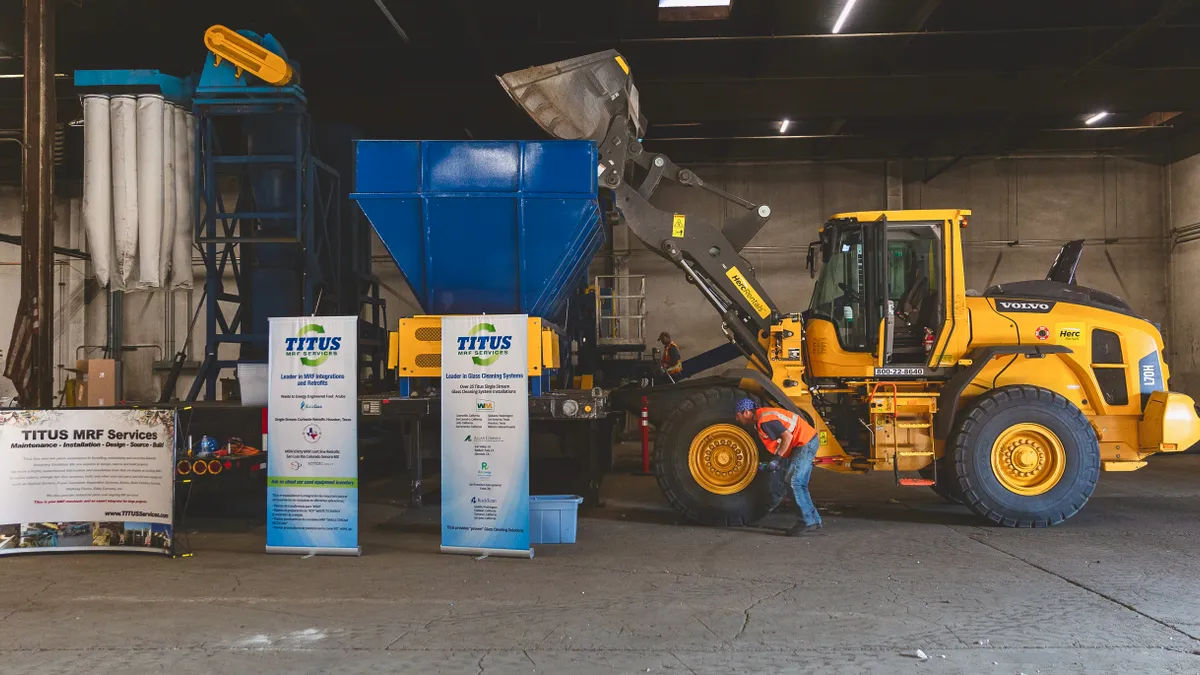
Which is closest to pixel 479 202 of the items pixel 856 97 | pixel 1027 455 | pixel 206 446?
pixel 206 446

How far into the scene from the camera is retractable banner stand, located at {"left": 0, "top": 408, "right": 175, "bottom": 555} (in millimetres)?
7297

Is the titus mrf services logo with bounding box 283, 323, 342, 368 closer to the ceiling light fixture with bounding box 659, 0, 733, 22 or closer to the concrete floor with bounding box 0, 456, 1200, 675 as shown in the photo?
the concrete floor with bounding box 0, 456, 1200, 675

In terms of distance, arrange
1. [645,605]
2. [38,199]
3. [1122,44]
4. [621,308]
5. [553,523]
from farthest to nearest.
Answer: [621,308] < [1122,44] < [38,199] < [553,523] < [645,605]

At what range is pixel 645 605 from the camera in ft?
18.6

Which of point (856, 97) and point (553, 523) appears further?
point (856, 97)

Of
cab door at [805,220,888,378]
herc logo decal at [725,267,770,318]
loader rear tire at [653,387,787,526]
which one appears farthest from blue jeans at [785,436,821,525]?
herc logo decal at [725,267,770,318]

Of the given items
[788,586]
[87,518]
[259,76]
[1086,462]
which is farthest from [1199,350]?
[87,518]

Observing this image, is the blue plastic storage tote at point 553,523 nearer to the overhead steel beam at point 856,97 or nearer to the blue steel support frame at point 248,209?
the blue steel support frame at point 248,209

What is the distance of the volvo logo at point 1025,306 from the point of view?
885 centimetres

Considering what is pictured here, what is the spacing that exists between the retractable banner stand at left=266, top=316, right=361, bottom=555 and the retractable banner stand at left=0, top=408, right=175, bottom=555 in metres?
1.00

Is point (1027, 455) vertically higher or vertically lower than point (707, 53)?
lower

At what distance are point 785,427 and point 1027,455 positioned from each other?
258 centimetres

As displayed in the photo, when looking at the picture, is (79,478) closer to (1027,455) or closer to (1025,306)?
(1027,455)

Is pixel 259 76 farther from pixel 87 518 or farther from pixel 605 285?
pixel 605 285
